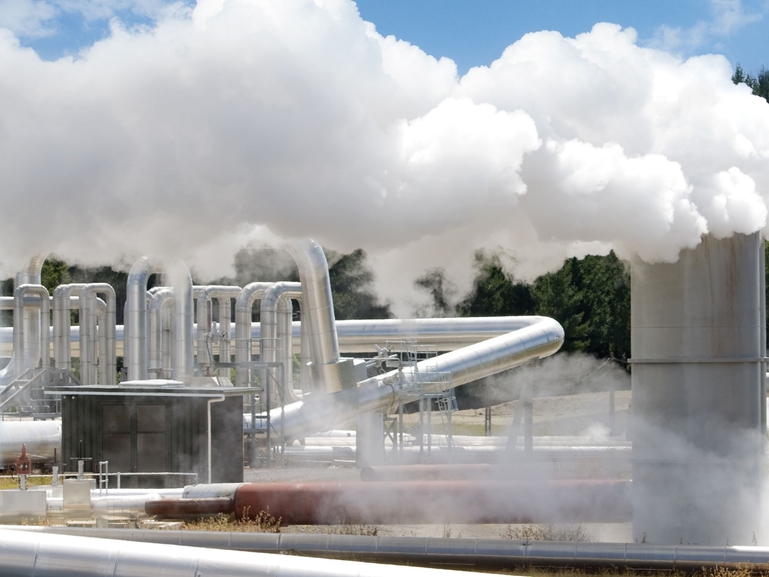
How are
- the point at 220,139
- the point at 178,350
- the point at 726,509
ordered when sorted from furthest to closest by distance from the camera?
the point at 178,350, the point at 726,509, the point at 220,139

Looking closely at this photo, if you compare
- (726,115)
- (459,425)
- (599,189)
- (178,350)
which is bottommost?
(459,425)

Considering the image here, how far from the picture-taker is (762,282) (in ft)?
53.1

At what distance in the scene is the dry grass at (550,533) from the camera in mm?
16078

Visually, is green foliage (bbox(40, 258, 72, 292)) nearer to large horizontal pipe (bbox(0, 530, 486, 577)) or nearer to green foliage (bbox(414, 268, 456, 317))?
green foliage (bbox(414, 268, 456, 317))

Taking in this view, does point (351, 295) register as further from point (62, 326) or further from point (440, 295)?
point (62, 326)

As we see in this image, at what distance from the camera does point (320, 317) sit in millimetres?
27422

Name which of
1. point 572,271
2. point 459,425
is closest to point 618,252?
point 459,425

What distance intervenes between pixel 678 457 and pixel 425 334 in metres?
22.0

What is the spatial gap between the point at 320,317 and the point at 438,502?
434 inches

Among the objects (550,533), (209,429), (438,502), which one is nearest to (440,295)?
(209,429)

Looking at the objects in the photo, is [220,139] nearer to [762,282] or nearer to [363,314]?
[762,282]

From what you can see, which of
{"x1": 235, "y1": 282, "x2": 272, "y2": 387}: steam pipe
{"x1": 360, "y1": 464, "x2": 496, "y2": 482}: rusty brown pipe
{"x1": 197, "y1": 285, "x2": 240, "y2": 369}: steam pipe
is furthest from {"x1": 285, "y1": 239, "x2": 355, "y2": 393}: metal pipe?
{"x1": 360, "y1": 464, "x2": 496, "y2": 482}: rusty brown pipe

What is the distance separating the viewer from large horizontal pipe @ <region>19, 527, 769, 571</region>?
46.1ft

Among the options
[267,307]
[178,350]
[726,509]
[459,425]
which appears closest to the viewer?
[726,509]
